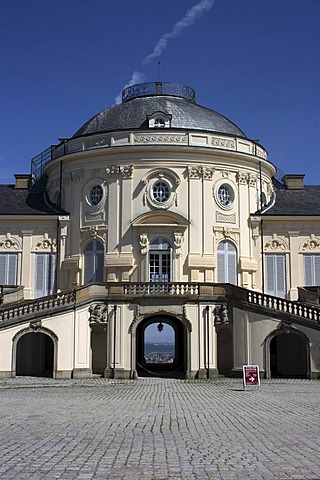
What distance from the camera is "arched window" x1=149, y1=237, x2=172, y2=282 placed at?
33.1 metres

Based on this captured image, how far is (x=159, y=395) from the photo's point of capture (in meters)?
20.5

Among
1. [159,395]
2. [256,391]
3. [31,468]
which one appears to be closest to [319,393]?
[256,391]

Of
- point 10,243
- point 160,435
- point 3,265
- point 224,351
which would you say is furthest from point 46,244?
point 160,435

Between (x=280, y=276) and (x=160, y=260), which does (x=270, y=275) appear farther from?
(x=160, y=260)

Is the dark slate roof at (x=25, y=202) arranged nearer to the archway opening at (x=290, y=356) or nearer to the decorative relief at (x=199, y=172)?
the decorative relief at (x=199, y=172)

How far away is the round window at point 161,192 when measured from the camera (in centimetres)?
3384

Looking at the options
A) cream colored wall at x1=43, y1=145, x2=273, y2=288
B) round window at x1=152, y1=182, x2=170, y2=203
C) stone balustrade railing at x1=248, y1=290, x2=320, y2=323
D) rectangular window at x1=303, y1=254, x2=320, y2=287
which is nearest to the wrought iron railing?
stone balustrade railing at x1=248, y1=290, x2=320, y2=323

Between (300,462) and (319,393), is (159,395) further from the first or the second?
(300,462)

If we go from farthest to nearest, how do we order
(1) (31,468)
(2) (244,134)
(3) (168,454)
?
1. (2) (244,134)
2. (3) (168,454)
3. (1) (31,468)

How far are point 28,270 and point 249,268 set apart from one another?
11583 mm

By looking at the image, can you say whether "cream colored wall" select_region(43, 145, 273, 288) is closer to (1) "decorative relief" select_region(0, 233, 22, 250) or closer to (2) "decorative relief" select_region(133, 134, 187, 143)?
(2) "decorative relief" select_region(133, 134, 187, 143)

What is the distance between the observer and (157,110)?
119 ft

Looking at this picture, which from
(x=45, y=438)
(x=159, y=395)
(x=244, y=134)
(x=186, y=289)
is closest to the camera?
(x=45, y=438)

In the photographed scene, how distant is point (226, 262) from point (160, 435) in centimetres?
2231
